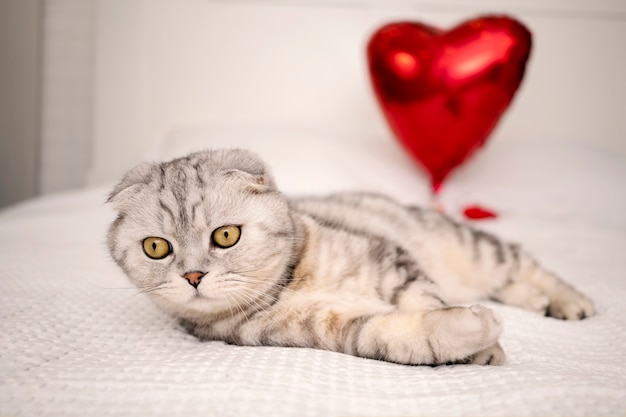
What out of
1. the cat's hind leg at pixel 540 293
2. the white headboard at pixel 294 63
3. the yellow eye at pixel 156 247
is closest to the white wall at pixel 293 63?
the white headboard at pixel 294 63

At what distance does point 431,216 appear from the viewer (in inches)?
60.0

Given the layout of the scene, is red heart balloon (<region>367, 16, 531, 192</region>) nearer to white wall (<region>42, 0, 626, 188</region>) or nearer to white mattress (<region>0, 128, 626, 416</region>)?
white mattress (<region>0, 128, 626, 416</region>)

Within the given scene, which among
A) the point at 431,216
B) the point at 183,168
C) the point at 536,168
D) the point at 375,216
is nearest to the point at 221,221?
the point at 183,168

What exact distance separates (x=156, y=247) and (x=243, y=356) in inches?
11.8

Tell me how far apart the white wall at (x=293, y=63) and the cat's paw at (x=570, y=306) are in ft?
5.24

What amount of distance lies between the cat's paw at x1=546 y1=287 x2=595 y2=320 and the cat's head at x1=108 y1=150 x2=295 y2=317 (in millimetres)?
684

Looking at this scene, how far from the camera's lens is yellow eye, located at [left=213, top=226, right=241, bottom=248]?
0.93m

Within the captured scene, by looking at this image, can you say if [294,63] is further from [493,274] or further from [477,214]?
[493,274]

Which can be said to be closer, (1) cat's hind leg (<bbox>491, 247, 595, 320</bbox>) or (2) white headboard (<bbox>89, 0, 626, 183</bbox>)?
(1) cat's hind leg (<bbox>491, 247, 595, 320</bbox>)

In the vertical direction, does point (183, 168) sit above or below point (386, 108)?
below

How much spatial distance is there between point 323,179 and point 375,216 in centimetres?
59

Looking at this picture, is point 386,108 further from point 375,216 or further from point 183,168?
point 183,168

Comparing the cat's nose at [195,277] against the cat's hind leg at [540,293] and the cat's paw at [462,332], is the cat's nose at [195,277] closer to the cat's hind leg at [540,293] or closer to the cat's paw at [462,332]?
the cat's paw at [462,332]

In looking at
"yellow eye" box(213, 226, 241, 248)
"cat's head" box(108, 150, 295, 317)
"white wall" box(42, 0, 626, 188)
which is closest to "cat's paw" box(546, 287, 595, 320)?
"cat's head" box(108, 150, 295, 317)
